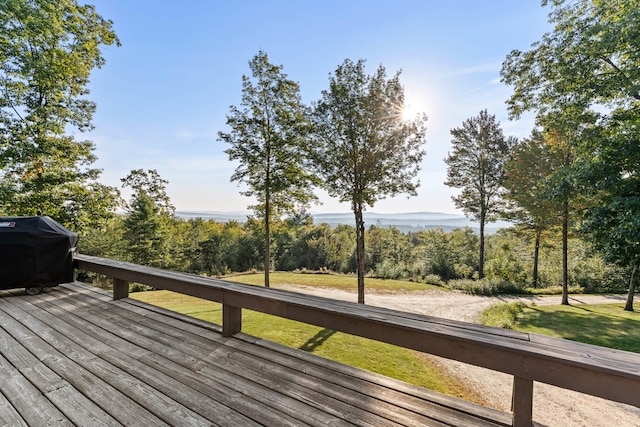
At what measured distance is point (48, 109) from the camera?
790 cm

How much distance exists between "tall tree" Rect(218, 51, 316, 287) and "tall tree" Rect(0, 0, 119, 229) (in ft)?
14.0

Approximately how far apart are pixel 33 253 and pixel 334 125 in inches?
313

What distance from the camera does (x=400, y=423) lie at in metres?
1.68

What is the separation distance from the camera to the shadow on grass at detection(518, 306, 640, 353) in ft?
24.3

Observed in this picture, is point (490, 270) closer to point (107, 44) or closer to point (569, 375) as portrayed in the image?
point (569, 375)

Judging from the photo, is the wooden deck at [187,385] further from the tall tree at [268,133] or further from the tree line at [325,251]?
the tree line at [325,251]

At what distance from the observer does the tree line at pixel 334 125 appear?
7.28m

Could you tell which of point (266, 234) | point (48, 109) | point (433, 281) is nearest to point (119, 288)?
point (266, 234)

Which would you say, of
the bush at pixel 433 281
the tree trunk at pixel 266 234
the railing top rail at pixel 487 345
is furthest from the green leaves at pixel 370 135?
the bush at pixel 433 281

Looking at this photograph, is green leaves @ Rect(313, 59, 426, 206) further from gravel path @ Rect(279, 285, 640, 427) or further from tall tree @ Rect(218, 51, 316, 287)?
gravel path @ Rect(279, 285, 640, 427)

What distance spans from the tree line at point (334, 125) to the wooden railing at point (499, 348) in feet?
22.5

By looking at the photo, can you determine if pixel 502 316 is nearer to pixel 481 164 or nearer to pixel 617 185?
pixel 617 185

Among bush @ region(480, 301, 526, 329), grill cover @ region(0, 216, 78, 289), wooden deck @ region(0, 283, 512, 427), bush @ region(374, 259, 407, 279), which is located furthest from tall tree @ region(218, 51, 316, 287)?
bush @ region(374, 259, 407, 279)

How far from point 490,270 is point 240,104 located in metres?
17.2
